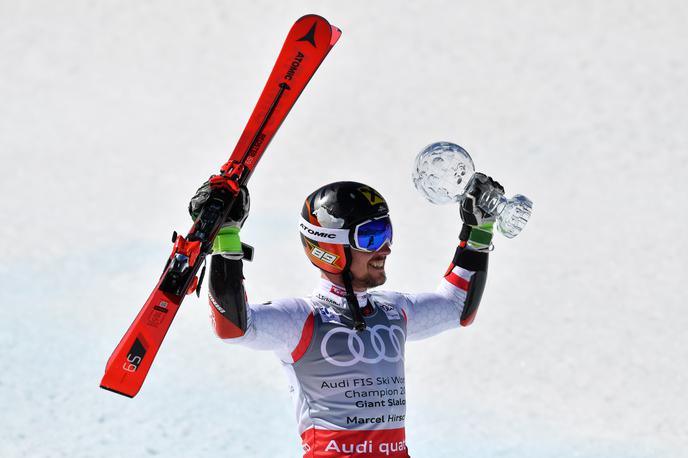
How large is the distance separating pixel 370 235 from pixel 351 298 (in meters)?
0.32

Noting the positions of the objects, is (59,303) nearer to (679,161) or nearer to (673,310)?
(673,310)

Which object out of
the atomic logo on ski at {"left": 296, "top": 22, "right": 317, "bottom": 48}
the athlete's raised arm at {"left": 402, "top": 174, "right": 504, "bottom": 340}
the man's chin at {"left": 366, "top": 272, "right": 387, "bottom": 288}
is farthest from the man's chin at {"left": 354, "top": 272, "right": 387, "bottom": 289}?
the atomic logo on ski at {"left": 296, "top": 22, "right": 317, "bottom": 48}

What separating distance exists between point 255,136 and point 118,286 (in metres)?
5.05

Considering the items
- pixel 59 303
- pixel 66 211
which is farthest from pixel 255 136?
pixel 66 211

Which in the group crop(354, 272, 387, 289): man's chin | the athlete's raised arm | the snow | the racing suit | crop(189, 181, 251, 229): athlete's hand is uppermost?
the snow

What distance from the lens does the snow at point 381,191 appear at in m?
8.00

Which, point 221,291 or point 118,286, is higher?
point 118,286

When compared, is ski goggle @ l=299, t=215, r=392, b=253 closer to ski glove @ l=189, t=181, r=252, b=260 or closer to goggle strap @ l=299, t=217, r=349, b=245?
goggle strap @ l=299, t=217, r=349, b=245

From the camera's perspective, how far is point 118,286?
385 inches

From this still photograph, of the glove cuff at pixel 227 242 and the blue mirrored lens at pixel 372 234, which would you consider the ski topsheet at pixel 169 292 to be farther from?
the blue mirrored lens at pixel 372 234

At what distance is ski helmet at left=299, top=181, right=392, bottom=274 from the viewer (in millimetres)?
4945

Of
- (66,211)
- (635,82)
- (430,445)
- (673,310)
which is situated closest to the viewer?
(430,445)

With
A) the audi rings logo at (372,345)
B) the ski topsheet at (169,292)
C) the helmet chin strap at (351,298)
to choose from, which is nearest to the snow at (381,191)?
the audi rings logo at (372,345)

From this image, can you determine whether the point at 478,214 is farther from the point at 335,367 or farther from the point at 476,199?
the point at 335,367
